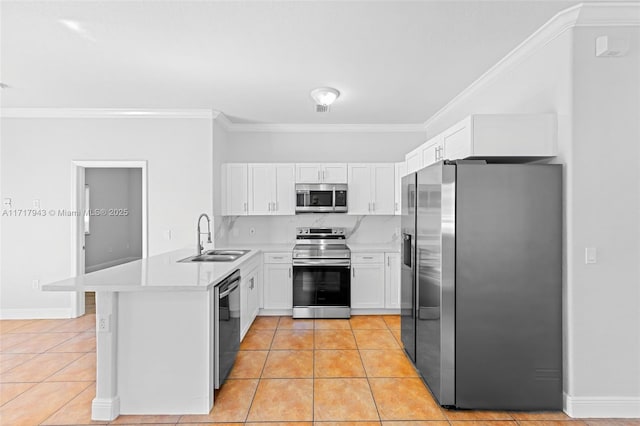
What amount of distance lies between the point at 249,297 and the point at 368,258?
1644 mm

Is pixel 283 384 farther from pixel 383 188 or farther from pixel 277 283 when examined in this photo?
pixel 383 188

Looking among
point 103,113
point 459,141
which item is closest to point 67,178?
point 103,113

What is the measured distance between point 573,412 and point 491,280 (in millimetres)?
1011

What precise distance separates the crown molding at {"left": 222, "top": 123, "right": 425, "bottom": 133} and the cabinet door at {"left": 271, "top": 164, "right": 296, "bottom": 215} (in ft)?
2.20

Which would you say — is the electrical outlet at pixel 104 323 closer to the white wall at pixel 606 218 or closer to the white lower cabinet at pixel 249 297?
the white lower cabinet at pixel 249 297

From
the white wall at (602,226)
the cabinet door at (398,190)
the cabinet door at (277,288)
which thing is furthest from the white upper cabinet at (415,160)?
the cabinet door at (277,288)

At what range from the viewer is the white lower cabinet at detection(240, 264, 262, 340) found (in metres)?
3.60

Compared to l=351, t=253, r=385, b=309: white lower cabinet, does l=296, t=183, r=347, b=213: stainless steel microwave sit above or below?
above

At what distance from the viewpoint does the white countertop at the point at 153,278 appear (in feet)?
7.18

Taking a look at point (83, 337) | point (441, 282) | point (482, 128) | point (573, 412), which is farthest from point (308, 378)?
point (83, 337)

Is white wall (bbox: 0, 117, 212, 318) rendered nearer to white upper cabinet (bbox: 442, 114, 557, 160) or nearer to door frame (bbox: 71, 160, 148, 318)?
door frame (bbox: 71, 160, 148, 318)

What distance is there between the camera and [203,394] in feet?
7.88

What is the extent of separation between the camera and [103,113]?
4406 mm

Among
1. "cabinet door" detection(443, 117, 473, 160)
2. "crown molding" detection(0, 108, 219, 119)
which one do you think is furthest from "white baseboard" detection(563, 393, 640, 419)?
"crown molding" detection(0, 108, 219, 119)
